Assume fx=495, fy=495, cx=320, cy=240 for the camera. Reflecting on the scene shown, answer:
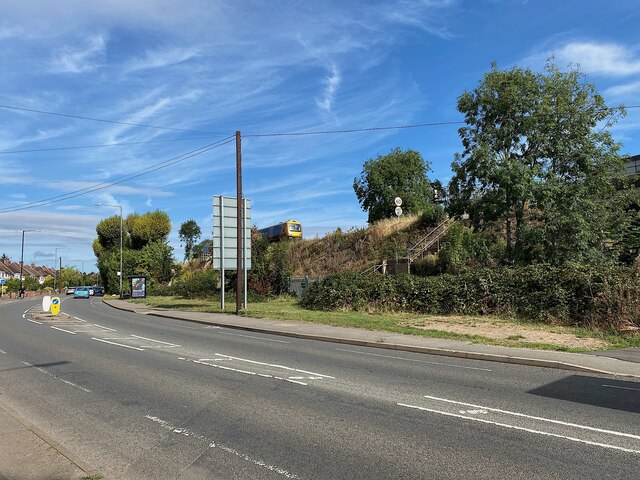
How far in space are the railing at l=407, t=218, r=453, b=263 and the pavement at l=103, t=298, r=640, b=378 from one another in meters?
16.3

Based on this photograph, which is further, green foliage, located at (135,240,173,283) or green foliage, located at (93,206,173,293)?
green foliage, located at (93,206,173,293)

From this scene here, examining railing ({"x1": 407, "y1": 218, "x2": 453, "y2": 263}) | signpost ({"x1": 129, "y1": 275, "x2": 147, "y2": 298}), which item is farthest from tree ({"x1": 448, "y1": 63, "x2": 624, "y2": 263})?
signpost ({"x1": 129, "y1": 275, "x2": 147, "y2": 298})

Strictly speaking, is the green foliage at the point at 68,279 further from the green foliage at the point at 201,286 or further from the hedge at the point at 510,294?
the hedge at the point at 510,294

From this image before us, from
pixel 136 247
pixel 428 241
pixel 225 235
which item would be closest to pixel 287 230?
pixel 428 241

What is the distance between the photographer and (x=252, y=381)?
9109mm

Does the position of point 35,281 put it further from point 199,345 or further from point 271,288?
point 199,345

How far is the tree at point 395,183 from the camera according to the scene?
58312 millimetres

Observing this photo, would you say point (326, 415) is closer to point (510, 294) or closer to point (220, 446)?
point (220, 446)

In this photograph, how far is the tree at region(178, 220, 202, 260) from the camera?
9512 cm

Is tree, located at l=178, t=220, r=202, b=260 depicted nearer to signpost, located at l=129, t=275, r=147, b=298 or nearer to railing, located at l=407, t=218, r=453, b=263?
signpost, located at l=129, t=275, r=147, b=298

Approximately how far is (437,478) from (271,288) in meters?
33.1

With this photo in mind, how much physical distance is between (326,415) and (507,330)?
1200cm

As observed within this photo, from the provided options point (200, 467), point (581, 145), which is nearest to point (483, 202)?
point (581, 145)

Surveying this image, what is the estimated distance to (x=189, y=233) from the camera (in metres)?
95.6
